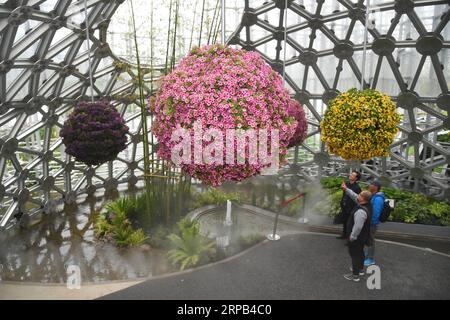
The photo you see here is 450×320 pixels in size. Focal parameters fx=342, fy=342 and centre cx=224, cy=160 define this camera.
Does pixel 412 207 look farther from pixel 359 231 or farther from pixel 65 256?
pixel 65 256

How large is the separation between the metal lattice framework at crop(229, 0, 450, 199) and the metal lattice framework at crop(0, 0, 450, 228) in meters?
0.04

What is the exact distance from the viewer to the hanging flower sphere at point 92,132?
7.30 m

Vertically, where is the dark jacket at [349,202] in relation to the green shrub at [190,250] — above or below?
above

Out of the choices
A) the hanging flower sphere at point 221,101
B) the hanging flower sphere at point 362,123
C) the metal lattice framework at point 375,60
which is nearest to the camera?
the hanging flower sphere at point 221,101

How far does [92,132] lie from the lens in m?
7.27

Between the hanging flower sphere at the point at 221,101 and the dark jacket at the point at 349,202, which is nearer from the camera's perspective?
the hanging flower sphere at the point at 221,101

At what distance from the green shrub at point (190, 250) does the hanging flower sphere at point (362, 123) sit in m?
3.98

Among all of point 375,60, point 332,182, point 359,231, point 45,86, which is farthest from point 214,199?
point 375,60

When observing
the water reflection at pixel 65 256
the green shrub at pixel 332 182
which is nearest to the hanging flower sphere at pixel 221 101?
the water reflection at pixel 65 256

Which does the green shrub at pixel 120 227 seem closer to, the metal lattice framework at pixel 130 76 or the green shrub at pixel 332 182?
the metal lattice framework at pixel 130 76

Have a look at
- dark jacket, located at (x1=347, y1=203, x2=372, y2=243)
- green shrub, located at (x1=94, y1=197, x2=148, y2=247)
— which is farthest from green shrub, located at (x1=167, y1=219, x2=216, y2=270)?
dark jacket, located at (x1=347, y1=203, x2=372, y2=243)

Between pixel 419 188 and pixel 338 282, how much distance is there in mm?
7426

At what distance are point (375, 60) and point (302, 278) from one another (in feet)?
27.7

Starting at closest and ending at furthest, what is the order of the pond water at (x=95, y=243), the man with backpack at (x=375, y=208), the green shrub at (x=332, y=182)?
1. the man with backpack at (x=375, y=208)
2. the pond water at (x=95, y=243)
3. the green shrub at (x=332, y=182)
